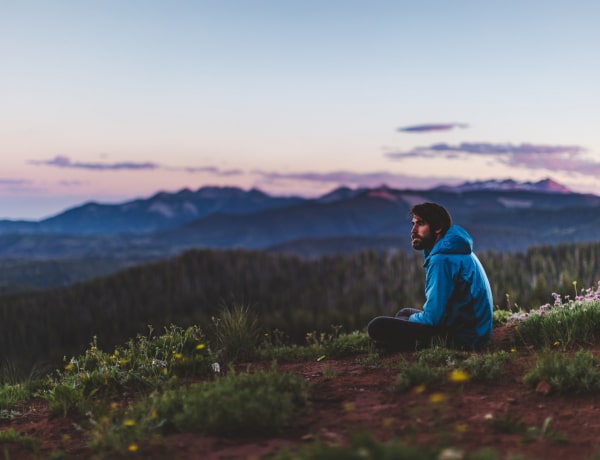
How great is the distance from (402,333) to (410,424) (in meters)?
3.72

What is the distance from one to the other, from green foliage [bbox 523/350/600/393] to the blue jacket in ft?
6.08

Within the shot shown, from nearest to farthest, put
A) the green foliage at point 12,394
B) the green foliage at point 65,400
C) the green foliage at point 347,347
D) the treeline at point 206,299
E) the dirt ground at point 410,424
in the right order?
the dirt ground at point 410,424, the green foliage at point 65,400, the green foliage at point 12,394, the green foliage at point 347,347, the treeline at point 206,299

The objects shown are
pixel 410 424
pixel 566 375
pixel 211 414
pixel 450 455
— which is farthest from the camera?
pixel 566 375

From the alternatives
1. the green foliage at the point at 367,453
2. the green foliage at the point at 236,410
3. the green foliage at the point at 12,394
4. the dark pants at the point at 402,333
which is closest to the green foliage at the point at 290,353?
the dark pants at the point at 402,333

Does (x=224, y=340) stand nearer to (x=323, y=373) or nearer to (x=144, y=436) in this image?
(x=323, y=373)

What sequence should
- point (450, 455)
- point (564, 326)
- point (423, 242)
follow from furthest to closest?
point (564, 326) → point (423, 242) → point (450, 455)

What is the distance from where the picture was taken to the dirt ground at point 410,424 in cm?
535

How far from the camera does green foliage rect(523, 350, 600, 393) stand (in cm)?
682

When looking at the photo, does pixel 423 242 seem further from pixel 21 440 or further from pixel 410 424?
pixel 21 440

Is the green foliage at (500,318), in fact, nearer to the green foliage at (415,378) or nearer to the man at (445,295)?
the man at (445,295)

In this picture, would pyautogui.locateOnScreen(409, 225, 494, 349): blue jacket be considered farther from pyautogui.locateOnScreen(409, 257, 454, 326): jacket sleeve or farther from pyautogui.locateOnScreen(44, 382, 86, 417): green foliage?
pyautogui.locateOnScreen(44, 382, 86, 417): green foliage

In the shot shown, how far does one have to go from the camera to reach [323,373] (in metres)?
8.61

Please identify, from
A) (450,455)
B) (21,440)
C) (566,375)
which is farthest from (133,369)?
(450,455)

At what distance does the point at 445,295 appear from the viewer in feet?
29.2
